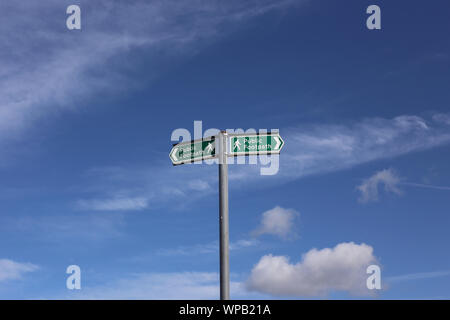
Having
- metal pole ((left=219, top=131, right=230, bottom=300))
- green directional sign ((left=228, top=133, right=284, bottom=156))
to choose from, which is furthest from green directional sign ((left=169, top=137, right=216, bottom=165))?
green directional sign ((left=228, top=133, right=284, bottom=156))

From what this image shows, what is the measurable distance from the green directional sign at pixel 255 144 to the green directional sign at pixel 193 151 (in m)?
0.45

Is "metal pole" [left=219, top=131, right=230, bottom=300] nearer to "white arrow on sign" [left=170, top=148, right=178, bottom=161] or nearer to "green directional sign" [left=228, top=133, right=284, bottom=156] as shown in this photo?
"green directional sign" [left=228, top=133, right=284, bottom=156]

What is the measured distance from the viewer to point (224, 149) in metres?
11.1

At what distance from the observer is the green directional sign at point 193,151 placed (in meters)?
11.2

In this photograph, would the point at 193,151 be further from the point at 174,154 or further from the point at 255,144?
the point at 255,144

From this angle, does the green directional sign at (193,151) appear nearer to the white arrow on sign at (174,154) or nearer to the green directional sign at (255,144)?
the white arrow on sign at (174,154)

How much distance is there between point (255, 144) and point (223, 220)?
1846mm

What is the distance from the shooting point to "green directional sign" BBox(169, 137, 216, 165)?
11.2 m

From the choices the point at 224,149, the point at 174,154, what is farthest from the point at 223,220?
the point at 174,154

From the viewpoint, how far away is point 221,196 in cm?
1079
